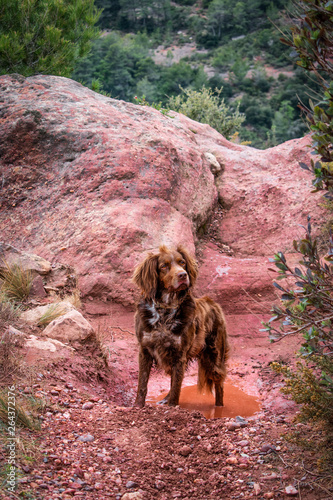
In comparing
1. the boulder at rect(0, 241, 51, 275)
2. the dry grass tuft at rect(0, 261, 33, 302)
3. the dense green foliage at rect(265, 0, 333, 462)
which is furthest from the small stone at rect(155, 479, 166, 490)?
the boulder at rect(0, 241, 51, 275)

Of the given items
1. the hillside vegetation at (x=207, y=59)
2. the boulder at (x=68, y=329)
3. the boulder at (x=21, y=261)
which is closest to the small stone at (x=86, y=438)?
the boulder at (x=68, y=329)

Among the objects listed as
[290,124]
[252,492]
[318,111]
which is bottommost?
[290,124]

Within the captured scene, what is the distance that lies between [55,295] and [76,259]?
130cm

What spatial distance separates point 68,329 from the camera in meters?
5.27

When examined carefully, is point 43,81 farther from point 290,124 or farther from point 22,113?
point 290,124

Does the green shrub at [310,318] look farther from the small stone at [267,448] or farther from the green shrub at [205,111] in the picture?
the green shrub at [205,111]

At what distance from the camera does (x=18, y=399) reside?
347 centimetres

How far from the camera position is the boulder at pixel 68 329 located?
206 inches

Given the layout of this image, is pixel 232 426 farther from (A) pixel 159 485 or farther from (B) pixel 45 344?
(B) pixel 45 344

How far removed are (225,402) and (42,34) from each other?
12.3 m

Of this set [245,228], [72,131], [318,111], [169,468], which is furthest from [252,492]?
[245,228]

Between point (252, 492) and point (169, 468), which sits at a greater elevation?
point (252, 492)

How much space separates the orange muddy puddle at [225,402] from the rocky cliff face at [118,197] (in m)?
2.26

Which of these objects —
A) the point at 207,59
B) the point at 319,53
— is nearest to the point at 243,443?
the point at 319,53
